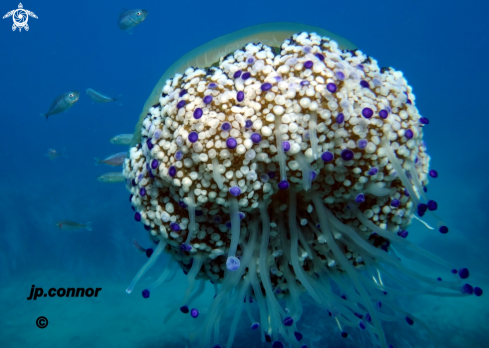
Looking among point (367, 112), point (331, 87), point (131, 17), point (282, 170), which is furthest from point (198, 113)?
point (131, 17)

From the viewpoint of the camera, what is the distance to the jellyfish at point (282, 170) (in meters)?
1.88

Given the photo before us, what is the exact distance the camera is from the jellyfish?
1.88 m

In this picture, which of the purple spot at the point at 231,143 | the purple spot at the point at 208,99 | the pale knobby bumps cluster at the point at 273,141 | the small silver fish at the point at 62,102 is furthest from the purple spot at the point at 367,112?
the small silver fish at the point at 62,102

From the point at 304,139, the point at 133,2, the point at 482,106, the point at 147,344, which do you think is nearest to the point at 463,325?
the point at 147,344

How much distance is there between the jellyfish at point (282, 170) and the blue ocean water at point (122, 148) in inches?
198

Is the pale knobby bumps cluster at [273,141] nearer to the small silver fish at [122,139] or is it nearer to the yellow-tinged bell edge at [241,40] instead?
the yellow-tinged bell edge at [241,40]

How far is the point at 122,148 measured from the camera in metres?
33.5

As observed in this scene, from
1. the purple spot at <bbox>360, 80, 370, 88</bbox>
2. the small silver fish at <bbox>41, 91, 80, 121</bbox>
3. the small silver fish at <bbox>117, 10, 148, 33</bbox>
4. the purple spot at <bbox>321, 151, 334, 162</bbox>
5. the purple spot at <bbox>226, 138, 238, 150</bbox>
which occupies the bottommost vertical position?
the purple spot at <bbox>226, 138, 238, 150</bbox>

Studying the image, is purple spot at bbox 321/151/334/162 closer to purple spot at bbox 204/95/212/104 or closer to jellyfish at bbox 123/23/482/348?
jellyfish at bbox 123/23/482/348

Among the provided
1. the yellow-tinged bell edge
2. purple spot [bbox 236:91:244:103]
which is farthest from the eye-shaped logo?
purple spot [bbox 236:91:244:103]

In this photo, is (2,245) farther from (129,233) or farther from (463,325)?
(463,325)

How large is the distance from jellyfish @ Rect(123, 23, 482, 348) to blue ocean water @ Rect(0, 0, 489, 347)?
502 centimetres

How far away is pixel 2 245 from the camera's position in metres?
14.9

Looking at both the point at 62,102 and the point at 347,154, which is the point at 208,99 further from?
the point at 62,102
